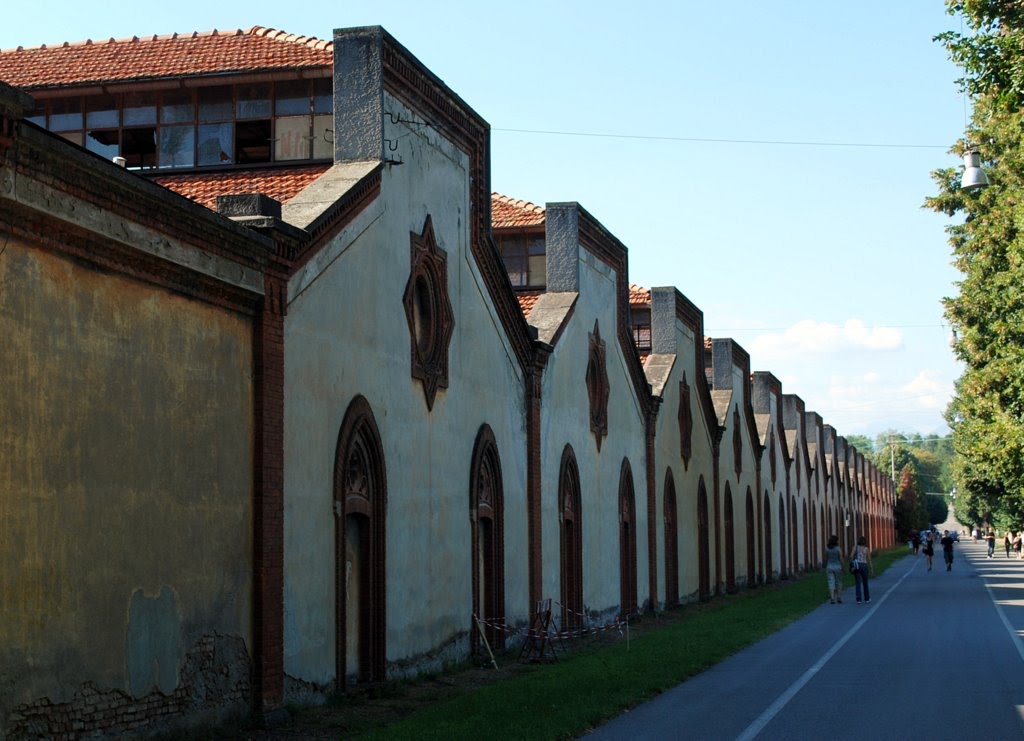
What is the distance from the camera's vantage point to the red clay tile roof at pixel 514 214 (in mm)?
35750

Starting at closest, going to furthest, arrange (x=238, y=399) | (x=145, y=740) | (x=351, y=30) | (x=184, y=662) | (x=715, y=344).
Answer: (x=145, y=740)
(x=184, y=662)
(x=238, y=399)
(x=351, y=30)
(x=715, y=344)

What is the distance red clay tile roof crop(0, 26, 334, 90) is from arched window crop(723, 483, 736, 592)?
24.9 m

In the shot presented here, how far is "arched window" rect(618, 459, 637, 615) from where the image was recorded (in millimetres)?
31984

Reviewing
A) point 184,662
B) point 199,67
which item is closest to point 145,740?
point 184,662

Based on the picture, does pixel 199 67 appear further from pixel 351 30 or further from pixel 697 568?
pixel 697 568

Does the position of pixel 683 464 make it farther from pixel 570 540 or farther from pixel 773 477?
pixel 773 477

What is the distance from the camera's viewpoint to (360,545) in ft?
58.0

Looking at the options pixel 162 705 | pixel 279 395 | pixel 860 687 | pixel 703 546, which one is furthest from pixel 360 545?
pixel 703 546

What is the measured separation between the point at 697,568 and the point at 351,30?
24.9 m

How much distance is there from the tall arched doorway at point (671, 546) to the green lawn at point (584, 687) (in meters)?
5.58

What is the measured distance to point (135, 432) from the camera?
12344 mm

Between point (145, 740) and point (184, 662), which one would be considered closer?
point (145, 740)

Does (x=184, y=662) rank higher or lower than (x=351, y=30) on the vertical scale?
lower

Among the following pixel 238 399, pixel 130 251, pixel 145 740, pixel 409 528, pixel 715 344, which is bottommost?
pixel 145 740
